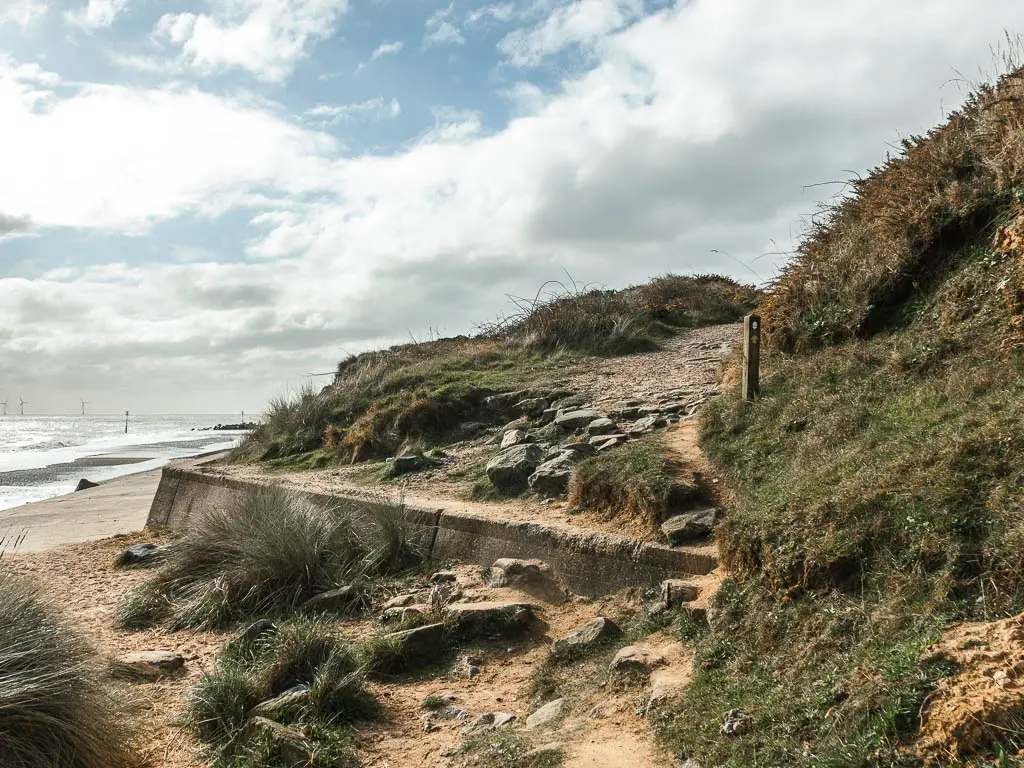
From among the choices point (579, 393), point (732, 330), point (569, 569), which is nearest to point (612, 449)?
point (569, 569)

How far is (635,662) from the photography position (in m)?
4.63

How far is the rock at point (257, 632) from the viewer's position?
6.15 metres

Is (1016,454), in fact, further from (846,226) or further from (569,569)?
(846,226)

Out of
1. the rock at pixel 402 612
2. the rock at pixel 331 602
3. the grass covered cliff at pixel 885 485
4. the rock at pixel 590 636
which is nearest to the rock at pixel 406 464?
the rock at pixel 331 602

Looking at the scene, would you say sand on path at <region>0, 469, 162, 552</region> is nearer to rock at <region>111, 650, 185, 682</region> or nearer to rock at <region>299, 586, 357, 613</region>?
rock at <region>111, 650, 185, 682</region>

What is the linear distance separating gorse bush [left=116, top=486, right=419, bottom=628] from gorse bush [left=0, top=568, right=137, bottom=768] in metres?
2.58

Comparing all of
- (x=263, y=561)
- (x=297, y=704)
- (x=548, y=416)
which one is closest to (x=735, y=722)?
(x=297, y=704)

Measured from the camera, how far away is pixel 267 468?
13.1 m

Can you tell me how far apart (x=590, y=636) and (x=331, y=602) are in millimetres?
2634

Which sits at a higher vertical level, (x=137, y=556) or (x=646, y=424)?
(x=646, y=424)

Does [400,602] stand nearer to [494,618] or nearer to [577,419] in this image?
[494,618]

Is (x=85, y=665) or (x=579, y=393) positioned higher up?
(x=579, y=393)

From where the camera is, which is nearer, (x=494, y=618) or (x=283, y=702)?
(x=283, y=702)

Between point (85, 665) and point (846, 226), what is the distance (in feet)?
28.4
